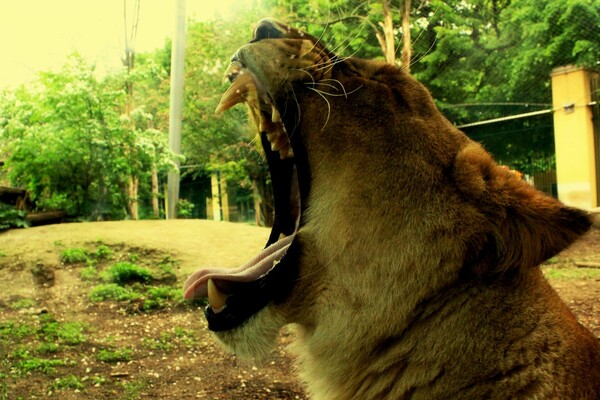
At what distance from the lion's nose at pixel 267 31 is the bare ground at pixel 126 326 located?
1.42m

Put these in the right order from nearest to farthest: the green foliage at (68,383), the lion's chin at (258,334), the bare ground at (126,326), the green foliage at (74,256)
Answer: the lion's chin at (258,334)
the green foliage at (68,383)
the bare ground at (126,326)
the green foliage at (74,256)

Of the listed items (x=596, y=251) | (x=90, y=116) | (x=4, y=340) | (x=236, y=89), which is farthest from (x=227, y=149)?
(x=236, y=89)

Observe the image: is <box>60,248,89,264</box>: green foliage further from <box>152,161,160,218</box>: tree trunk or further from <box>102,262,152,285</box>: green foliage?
<box>152,161,160,218</box>: tree trunk

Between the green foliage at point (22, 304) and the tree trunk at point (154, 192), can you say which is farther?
the tree trunk at point (154, 192)

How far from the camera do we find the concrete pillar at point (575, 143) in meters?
3.68

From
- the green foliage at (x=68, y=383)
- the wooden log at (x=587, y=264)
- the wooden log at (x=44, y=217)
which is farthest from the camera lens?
the wooden log at (x=44, y=217)

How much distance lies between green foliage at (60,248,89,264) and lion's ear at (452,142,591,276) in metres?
3.19

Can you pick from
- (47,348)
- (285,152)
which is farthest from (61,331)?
(285,152)

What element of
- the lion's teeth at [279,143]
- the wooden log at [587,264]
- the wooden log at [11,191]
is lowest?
the wooden log at [587,264]

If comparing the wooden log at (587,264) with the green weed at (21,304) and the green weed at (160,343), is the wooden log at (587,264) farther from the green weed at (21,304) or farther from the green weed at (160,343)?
the green weed at (21,304)

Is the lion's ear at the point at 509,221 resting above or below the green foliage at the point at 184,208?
below

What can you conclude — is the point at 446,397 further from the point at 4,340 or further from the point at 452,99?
the point at 452,99

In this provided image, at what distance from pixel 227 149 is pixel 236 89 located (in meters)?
3.23

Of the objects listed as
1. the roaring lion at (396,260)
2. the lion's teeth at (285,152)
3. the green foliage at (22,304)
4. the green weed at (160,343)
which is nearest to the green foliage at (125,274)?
the green foliage at (22,304)
